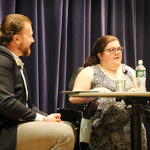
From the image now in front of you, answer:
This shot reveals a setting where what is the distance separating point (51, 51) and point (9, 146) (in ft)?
5.11

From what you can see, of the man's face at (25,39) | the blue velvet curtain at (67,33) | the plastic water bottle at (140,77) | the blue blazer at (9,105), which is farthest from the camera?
the blue velvet curtain at (67,33)

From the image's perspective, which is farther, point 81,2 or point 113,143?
point 81,2

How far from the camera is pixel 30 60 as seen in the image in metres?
2.58

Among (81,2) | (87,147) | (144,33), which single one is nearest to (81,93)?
(87,147)

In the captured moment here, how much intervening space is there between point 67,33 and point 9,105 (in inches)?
69.0

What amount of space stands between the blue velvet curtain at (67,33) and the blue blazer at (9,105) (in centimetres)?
98

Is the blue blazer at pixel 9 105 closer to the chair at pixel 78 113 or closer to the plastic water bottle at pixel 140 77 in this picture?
the chair at pixel 78 113

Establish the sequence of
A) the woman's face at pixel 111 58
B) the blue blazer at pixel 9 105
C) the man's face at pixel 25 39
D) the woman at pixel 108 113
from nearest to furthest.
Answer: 1. the blue blazer at pixel 9 105
2. the man's face at pixel 25 39
3. the woman at pixel 108 113
4. the woman's face at pixel 111 58

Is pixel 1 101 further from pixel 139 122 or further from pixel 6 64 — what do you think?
pixel 139 122

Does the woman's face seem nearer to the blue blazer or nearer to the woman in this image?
the woman

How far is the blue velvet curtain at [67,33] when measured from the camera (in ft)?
8.48

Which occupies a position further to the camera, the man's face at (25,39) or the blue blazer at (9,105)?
the man's face at (25,39)

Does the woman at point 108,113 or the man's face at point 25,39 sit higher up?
the man's face at point 25,39

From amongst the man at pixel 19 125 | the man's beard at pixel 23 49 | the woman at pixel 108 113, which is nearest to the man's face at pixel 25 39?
the man's beard at pixel 23 49
